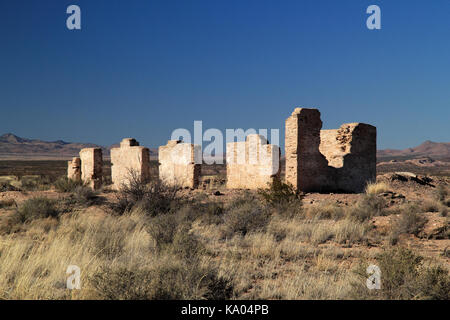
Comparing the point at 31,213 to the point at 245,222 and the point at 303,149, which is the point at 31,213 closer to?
the point at 245,222

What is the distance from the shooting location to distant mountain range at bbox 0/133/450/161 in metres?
128

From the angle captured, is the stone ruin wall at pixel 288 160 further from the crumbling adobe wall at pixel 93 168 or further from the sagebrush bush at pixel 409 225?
the sagebrush bush at pixel 409 225

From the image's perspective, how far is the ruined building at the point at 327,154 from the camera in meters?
14.8

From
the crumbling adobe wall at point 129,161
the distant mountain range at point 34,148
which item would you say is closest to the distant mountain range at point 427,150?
the distant mountain range at point 34,148

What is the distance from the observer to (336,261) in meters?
6.14

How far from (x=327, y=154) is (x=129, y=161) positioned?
33.2ft

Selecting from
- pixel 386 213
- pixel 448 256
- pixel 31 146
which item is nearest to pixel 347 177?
pixel 386 213

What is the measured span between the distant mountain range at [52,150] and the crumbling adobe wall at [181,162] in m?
115

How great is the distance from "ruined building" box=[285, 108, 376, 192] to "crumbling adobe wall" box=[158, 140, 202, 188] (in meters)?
4.80

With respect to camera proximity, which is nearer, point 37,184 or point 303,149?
point 303,149

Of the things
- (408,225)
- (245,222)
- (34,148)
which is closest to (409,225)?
(408,225)

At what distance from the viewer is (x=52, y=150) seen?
160 meters

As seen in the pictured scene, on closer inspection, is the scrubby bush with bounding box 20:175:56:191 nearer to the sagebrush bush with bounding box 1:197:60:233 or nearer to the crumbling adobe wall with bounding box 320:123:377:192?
the sagebrush bush with bounding box 1:197:60:233
